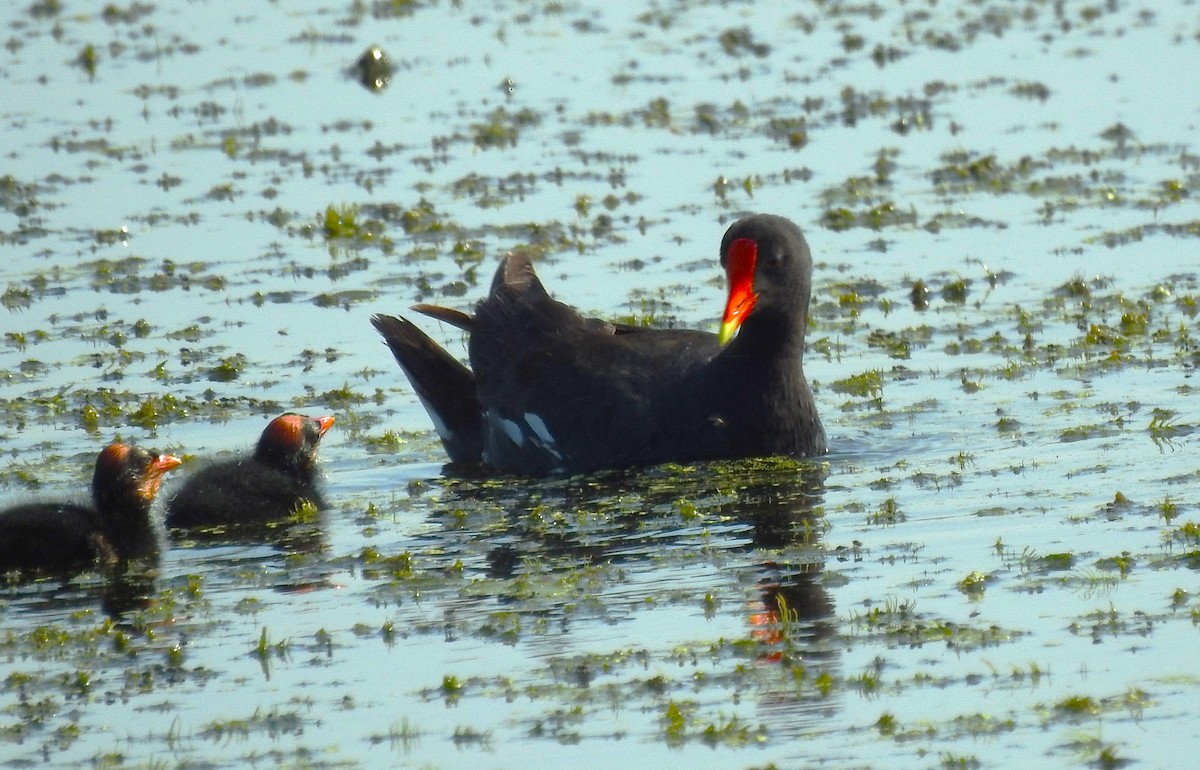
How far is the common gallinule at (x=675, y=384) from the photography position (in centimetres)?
1022

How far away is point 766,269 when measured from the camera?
10.3m

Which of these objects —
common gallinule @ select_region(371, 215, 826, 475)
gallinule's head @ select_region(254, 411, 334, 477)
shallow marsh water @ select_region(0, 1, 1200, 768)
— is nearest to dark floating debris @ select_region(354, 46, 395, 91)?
shallow marsh water @ select_region(0, 1, 1200, 768)

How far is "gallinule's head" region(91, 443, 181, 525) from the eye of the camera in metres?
9.17

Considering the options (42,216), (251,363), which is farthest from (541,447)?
(42,216)

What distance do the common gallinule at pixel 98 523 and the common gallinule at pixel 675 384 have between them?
1.98 m

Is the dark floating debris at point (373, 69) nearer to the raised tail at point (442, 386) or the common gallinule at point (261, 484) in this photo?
the raised tail at point (442, 386)

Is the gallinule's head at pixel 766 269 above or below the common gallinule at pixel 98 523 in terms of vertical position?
above

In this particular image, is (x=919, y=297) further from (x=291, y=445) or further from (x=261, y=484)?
(x=261, y=484)

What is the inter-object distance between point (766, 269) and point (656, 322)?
2444 millimetres

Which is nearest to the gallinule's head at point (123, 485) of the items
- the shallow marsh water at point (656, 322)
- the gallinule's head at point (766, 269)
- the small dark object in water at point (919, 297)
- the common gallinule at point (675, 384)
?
the shallow marsh water at point (656, 322)

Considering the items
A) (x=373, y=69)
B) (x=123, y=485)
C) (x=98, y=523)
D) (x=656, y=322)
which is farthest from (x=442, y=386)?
(x=373, y=69)

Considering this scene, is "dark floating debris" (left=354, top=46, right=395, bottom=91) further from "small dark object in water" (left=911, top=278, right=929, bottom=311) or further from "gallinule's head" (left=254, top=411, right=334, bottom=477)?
"gallinule's head" (left=254, top=411, right=334, bottom=477)

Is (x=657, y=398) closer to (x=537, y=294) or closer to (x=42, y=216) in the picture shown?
(x=537, y=294)

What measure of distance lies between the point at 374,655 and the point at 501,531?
1.89 metres
